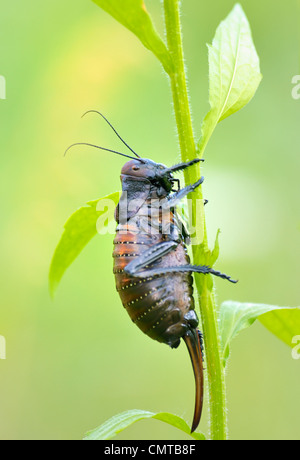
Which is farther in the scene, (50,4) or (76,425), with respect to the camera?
(50,4)

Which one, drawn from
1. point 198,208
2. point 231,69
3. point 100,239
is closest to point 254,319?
point 198,208

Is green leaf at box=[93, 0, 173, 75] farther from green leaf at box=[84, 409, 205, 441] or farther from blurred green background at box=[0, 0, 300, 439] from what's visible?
blurred green background at box=[0, 0, 300, 439]

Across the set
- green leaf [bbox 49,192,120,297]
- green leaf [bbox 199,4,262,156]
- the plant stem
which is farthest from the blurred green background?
the plant stem

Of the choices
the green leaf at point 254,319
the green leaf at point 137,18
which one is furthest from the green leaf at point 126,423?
the green leaf at point 137,18
